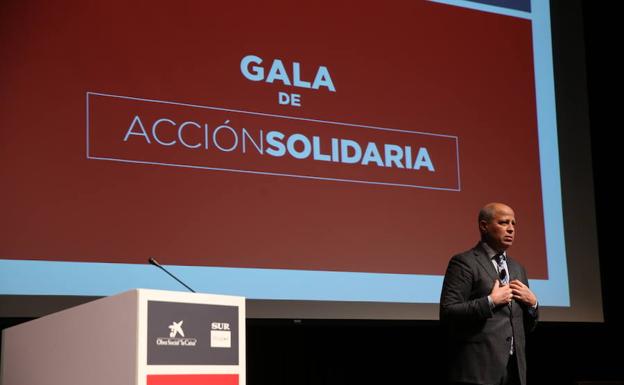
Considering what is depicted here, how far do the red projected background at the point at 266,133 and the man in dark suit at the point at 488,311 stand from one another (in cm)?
90

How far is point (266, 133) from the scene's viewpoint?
12.6 feet

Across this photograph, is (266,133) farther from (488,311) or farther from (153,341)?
(153,341)

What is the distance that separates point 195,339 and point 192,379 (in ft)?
0.26

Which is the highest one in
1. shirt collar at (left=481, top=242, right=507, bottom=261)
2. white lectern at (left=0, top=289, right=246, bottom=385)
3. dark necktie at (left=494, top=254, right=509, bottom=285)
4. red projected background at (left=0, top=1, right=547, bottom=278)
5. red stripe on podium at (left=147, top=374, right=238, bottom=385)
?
red projected background at (left=0, top=1, right=547, bottom=278)

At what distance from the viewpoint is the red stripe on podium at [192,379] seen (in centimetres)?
170

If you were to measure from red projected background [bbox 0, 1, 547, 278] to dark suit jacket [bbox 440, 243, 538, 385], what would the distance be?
907 mm

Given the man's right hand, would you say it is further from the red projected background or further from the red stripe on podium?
the red stripe on podium

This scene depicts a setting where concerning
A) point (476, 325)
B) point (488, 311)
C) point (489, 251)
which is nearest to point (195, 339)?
point (488, 311)

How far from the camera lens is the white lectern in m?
1.70

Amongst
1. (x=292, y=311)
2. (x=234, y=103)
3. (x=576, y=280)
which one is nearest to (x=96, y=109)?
(x=234, y=103)

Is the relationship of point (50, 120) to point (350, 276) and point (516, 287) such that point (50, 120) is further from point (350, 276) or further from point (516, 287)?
point (516, 287)

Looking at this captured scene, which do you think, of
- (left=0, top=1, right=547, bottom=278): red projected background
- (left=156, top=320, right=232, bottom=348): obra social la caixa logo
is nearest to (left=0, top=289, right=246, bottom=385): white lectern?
(left=156, top=320, right=232, bottom=348): obra social la caixa logo

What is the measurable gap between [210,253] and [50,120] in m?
0.81

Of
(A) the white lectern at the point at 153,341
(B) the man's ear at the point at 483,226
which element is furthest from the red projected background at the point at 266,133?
(A) the white lectern at the point at 153,341
